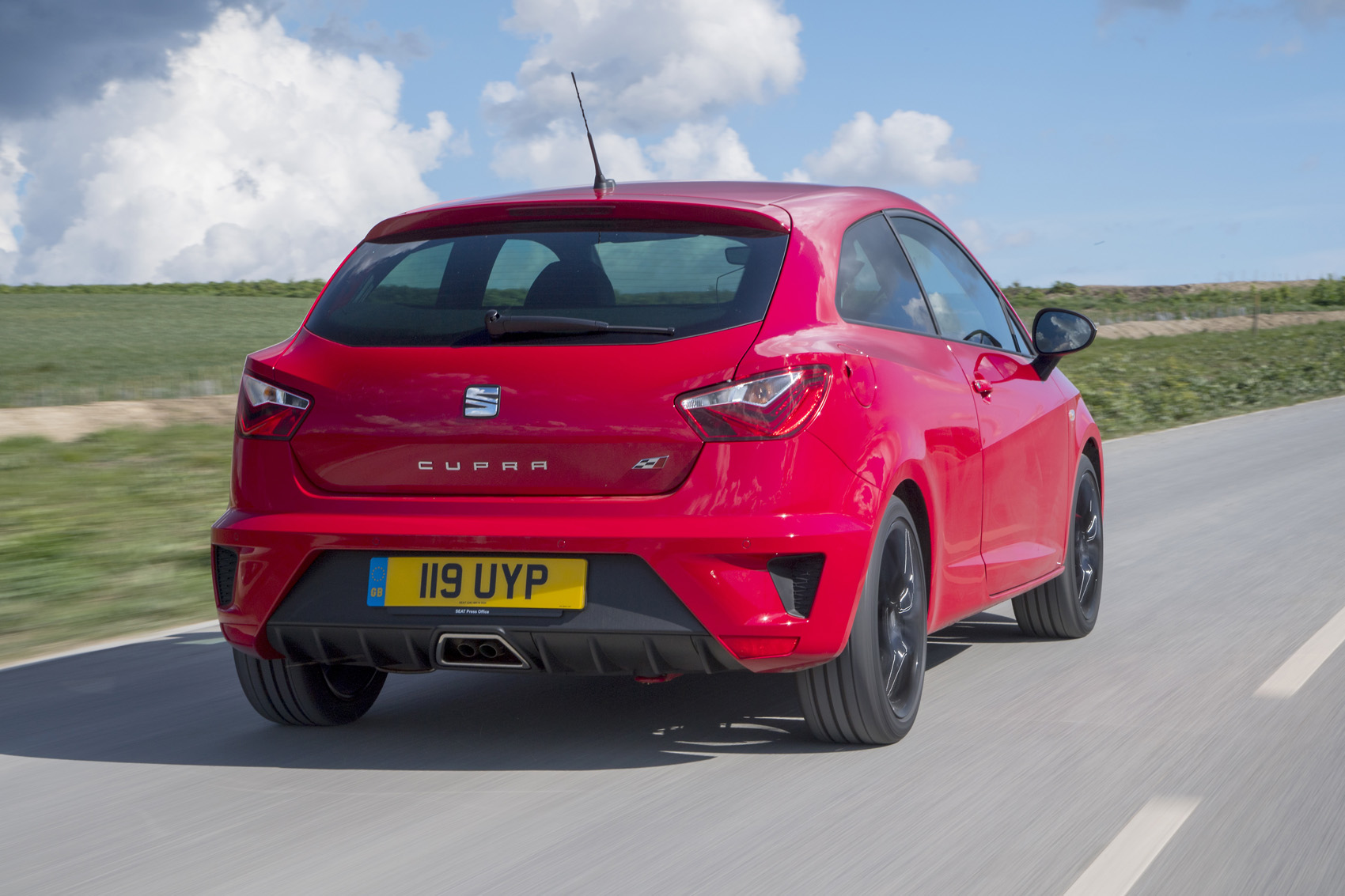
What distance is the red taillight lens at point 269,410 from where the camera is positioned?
4445mm

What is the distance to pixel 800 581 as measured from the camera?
4.20 m

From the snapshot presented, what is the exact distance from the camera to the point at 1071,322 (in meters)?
6.14

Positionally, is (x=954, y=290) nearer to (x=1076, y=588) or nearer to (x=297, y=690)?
(x=1076, y=588)

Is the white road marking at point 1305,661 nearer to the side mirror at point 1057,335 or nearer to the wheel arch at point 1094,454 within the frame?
the wheel arch at point 1094,454

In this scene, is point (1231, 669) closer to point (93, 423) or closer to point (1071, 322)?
point (1071, 322)

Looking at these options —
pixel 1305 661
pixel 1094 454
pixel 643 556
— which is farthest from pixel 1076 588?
pixel 643 556

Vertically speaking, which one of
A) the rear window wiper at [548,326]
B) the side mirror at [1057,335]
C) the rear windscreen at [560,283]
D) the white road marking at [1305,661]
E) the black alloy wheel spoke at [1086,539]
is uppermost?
the rear windscreen at [560,283]

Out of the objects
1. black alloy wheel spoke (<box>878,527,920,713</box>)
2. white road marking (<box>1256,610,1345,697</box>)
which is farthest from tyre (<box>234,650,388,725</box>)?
white road marking (<box>1256,610,1345,697</box>)

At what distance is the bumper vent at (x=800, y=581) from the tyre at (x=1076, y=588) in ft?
7.83

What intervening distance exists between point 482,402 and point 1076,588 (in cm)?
320

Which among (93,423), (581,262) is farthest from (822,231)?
(93,423)

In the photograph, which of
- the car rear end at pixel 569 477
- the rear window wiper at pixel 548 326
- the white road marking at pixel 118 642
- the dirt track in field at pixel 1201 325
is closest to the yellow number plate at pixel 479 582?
the car rear end at pixel 569 477

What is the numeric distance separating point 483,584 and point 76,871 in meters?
1.19

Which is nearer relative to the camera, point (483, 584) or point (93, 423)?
point (483, 584)
